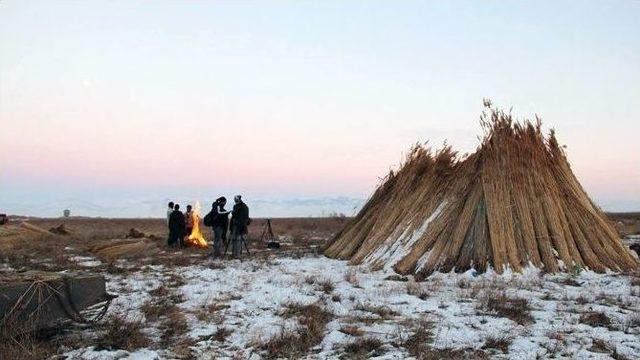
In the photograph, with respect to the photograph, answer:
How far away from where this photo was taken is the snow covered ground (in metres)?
6.22

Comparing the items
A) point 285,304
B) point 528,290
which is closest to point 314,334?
point 285,304

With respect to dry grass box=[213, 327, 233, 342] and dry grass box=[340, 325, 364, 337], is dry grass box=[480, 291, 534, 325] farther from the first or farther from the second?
dry grass box=[213, 327, 233, 342]

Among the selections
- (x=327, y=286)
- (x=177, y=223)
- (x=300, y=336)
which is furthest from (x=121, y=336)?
(x=177, y=223)

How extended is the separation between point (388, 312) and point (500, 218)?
4.65 metres

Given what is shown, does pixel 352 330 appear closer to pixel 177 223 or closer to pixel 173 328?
pixel 173 328

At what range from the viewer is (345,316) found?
771 centimetres

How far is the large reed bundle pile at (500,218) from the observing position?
37.3 feet

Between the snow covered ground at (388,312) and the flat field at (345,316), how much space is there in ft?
0.07

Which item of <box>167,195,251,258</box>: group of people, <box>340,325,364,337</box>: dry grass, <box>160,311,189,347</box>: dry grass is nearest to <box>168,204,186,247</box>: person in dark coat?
<box>167,195,251,258</box>: group of people

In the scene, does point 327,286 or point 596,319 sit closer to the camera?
point 596,319

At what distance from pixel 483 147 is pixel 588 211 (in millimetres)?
2623

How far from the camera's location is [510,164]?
12141 millimetres

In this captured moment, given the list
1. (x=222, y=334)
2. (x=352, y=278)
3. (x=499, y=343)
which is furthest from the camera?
(x=352, y=278)

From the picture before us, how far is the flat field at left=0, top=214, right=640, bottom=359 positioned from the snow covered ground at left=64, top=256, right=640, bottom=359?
0.02 metres
